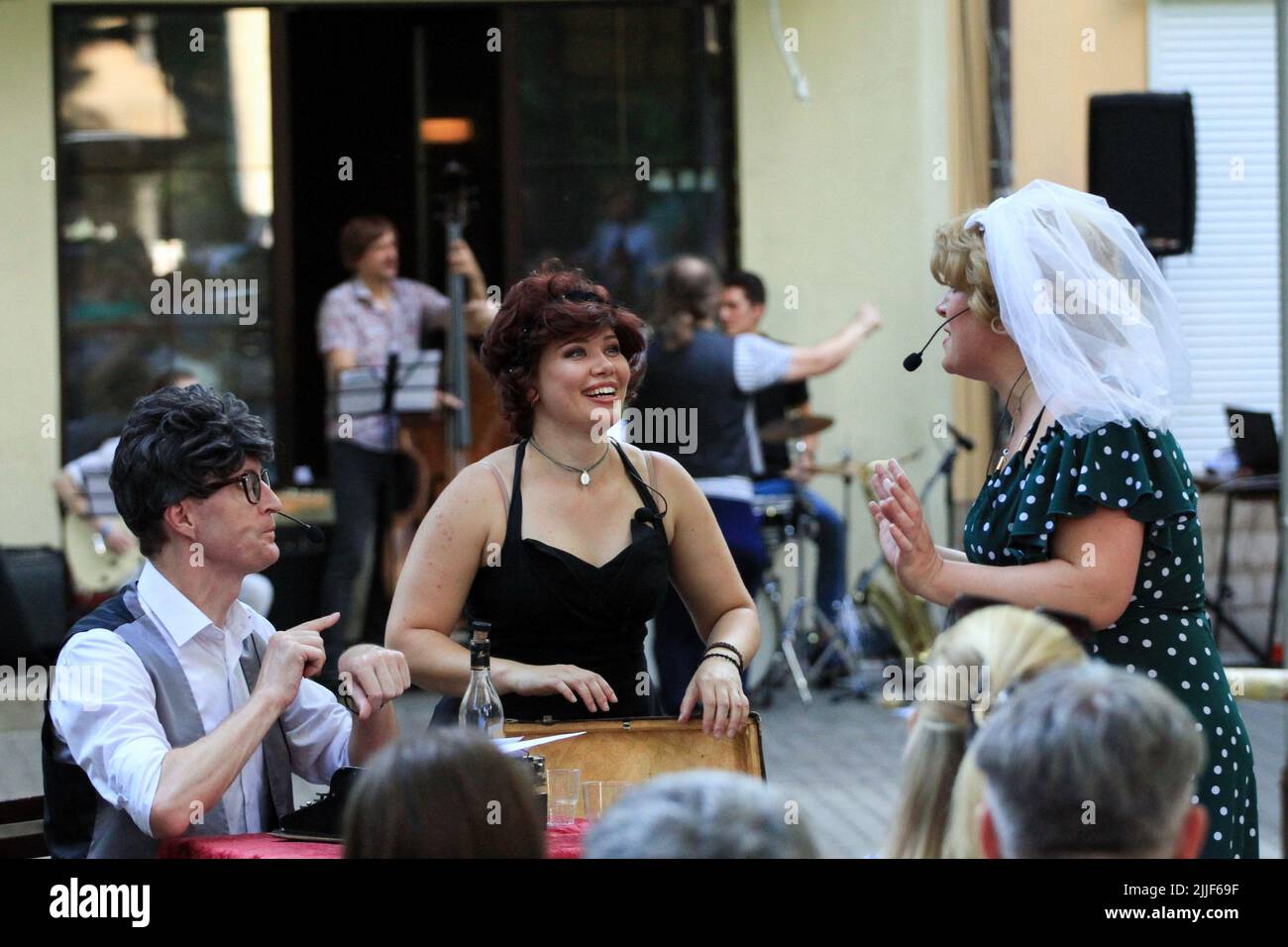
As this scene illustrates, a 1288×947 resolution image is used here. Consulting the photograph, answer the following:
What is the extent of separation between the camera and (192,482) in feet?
9.65

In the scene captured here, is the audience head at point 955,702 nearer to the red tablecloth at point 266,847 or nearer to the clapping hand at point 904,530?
the red tablecloth at point 266,847

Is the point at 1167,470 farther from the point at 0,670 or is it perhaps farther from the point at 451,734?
the point at 0,670

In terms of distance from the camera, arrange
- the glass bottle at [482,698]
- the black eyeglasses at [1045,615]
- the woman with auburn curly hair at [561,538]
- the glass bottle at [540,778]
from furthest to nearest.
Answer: the woman with auburn curly hair at [561,538], the glass bottle at [482,698], the glass bottle at [540,778], the black eyeglasses at [1045,615]

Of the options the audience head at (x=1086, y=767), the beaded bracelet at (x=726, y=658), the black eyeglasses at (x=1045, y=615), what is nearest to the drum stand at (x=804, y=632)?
the beaded bracelet at (x=726, y=658)

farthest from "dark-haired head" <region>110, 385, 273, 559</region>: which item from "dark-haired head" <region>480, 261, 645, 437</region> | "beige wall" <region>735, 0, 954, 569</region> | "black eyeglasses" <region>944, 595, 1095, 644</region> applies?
"beige wall" <region>735, 0, 954, 569</region>

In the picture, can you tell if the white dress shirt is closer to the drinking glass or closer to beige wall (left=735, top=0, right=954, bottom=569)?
the drinking glass

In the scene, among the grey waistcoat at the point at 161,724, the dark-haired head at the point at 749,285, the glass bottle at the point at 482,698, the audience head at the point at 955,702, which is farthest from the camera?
the dark-haired head at the point at 749,285

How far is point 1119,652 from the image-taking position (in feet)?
9.43

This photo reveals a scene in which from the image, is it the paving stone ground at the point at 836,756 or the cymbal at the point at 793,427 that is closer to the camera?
the paving stone ground at the point at 836,756

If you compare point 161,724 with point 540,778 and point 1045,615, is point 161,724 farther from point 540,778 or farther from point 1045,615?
point 1045,615

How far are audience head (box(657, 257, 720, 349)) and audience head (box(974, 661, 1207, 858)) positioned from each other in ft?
16.8

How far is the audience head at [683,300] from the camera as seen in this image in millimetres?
6957

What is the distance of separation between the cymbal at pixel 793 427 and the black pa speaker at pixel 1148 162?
5.09 ft
